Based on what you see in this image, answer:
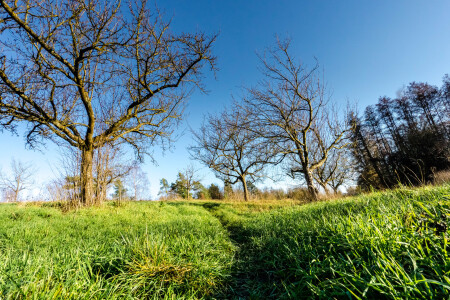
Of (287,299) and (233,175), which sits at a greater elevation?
(233,175)

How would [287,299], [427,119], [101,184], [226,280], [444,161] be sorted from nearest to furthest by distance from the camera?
[287,299] < [226,280] < [101,184] < [444,161] < [427,119]

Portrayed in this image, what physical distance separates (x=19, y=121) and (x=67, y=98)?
2.04m

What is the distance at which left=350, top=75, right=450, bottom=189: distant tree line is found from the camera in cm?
1799

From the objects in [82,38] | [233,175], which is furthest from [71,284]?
[233,175]

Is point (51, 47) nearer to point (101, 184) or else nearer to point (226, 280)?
point (101, 184)

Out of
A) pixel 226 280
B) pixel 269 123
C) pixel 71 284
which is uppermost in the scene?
pixel 269 123

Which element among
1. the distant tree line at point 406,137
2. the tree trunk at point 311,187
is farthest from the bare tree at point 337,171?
the tree trunk at point 311,187

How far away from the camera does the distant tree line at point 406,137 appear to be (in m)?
18.0

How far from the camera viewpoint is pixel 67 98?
8.48 meters

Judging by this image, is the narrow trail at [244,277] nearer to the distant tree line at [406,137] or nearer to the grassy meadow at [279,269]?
the grassy meadow at [279,269]

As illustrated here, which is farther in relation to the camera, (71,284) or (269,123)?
(269,123)

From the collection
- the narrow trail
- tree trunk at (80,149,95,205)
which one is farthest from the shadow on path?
tree trunk at (80,149,95,205)

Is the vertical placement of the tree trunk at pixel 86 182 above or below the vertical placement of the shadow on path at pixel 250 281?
above

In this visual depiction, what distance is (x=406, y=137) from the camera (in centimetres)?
2184
